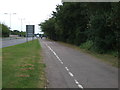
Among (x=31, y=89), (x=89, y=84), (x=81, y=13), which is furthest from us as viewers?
(x=81, y=13)

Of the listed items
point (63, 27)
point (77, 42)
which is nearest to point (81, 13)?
point (77, 42)

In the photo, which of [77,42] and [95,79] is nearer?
[95,79]

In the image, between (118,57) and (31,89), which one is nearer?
(31,89)

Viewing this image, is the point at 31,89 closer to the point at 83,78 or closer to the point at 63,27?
the point at 83,78

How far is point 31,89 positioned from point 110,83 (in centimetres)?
330

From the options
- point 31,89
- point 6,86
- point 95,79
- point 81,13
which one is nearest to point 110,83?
point 95,79

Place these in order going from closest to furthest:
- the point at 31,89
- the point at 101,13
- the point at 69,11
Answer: the point at 31,89
the point at 101,13
the point at 69,11

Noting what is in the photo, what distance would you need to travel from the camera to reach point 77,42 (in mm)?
38031

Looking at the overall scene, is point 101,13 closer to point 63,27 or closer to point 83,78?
point 83,78

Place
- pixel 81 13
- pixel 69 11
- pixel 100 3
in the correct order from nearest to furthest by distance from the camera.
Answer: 1. pixel 100 3
2. pixel 81 13
3. pixel 69 11

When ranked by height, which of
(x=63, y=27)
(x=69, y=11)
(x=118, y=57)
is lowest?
(x=118, y=57)

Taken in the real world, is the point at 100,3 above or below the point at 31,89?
above

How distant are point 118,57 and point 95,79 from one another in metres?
8.98

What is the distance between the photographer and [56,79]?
909cm
